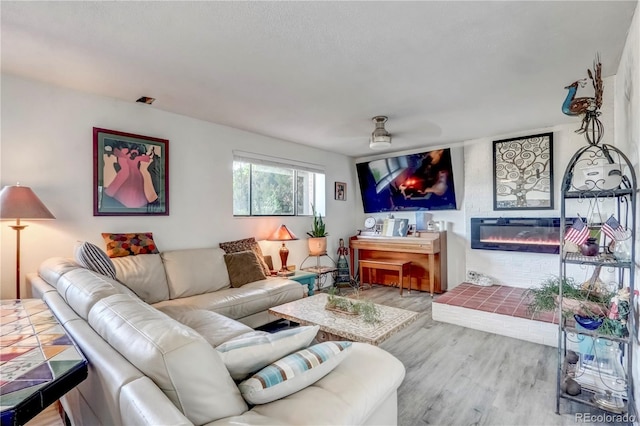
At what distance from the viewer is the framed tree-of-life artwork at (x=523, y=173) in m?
3.94

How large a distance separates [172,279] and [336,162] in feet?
11.1

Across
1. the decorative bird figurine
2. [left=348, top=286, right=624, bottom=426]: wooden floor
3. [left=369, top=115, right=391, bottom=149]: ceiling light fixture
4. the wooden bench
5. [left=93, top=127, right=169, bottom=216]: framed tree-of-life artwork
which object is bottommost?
[left=348, top=286, right=624, bottom=426]: wooden floor

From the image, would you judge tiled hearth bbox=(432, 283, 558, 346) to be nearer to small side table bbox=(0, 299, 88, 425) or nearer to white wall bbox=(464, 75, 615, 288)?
white wall bbox=(464, 75, 615, 288)

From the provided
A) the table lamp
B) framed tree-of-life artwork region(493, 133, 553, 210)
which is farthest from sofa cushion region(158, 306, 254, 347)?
framed tree-of-life artwork region(493, 133, 553, 210)

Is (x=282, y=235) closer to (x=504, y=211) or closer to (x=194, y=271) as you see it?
(x=194, y=271)

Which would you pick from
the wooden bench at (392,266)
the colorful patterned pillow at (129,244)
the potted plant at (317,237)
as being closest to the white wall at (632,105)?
the wooden bench at (392,266)

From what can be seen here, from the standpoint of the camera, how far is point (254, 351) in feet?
3.67

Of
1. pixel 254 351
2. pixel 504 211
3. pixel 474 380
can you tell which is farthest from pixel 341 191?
pixel 254 351

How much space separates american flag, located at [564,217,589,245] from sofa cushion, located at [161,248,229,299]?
295 centimetres

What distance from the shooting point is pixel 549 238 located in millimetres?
3916

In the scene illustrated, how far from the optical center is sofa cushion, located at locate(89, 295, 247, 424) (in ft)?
2.81

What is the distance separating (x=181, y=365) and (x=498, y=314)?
128 inches

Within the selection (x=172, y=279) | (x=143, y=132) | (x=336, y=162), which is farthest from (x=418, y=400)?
(x=336, y=162)

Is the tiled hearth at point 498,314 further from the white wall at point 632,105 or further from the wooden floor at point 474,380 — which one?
the white wall at point 632,105
